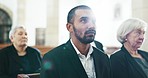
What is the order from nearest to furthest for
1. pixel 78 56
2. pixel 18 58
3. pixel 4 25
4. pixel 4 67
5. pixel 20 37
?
pixel 78 56, pixel 4 67, pixel 18 58, pixel 20 37, pixel 4 25

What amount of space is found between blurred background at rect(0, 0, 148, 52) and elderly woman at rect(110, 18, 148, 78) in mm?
6152

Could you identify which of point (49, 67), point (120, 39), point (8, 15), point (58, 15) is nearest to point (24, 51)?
point (120, 39)

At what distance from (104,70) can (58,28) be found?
972cm

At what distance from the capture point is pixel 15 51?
3.86 meters

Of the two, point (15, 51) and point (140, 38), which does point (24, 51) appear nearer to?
point (15, 51)

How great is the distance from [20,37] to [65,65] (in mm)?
1919

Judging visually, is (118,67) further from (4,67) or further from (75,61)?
(4,67)

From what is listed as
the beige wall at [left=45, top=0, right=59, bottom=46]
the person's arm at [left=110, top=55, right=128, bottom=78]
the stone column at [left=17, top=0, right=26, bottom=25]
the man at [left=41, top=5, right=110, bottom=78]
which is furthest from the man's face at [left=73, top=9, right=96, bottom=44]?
the stone column at [left=17, top=0, right=26, bottom=25]

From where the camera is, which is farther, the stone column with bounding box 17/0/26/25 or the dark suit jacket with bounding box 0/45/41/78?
the stone column with bounding box 17/0/26/25

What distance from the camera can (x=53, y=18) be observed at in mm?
11406

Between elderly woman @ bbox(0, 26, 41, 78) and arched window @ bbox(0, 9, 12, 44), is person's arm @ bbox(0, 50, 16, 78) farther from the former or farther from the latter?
arched window @ bbox(0, 9, 12, 44)

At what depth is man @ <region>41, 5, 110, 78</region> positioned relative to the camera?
2.12m

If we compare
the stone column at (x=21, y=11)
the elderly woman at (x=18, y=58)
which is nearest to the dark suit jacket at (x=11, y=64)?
the elderly woman at (x=18, y=58)

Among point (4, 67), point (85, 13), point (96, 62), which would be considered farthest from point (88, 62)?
point (4, 67)
